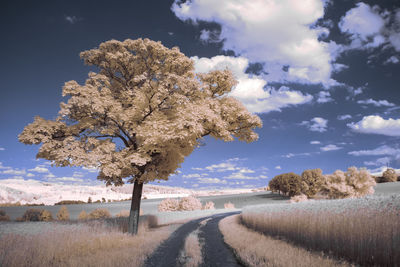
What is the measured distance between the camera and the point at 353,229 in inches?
307

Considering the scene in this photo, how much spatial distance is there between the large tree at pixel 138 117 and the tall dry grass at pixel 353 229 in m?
5.99

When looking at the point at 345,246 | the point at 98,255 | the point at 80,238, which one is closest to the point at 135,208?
the point at 80,238

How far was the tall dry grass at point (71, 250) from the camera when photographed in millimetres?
7656

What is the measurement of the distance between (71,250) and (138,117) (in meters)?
7.42

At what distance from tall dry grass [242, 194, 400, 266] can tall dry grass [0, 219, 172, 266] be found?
6931mm

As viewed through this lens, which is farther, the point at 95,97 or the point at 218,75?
the point at 218,75

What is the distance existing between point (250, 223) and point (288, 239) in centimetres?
591

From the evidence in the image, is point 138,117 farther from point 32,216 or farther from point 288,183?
point 288,183

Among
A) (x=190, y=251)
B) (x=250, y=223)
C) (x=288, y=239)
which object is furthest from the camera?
(x=250, y=223)

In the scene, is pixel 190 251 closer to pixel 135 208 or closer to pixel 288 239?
pixel 288 239

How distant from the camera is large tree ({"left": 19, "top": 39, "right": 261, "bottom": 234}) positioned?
12.1 metres

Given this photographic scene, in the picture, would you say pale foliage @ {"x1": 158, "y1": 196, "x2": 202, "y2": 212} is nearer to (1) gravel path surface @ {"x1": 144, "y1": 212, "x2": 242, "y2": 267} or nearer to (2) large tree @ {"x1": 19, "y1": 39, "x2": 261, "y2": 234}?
(2) large tree @ {"x1": 19, "y1": 39, "x2": 261, "y2": 234}

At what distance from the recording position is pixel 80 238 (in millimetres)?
10672

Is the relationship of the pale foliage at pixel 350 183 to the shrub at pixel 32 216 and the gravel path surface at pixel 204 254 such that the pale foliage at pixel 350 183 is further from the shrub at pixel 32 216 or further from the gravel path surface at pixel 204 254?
the shrub at pixel 32 216
